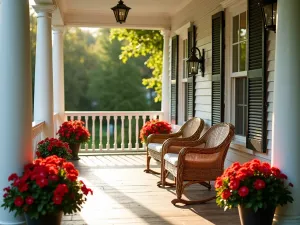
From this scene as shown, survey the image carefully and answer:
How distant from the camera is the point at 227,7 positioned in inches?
230

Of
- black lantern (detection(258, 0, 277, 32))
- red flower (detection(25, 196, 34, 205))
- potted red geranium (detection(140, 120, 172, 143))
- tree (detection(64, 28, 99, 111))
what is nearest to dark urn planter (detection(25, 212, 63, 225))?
red flower (detection(25, 196, 34, 205))

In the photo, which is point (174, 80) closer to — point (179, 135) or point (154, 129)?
point (154, 129)

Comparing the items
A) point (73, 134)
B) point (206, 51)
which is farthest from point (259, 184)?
point (73, 134)

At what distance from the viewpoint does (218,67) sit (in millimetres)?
6125

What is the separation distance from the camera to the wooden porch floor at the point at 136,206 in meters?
4.16

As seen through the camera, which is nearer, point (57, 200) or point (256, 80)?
point (57, 200)

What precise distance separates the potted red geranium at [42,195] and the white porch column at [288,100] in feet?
5.57

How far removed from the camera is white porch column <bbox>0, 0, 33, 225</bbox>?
3.33 meters

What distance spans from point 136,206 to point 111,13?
5394 millimetres

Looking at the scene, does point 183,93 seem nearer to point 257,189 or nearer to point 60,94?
point 60,94

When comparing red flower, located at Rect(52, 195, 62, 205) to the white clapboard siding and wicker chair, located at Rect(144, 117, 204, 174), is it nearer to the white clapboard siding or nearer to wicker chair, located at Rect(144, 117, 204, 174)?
the white clapboard siding

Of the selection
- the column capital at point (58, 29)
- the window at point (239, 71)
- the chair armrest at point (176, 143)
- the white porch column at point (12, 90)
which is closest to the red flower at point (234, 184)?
the white porch column at point (12, 90)

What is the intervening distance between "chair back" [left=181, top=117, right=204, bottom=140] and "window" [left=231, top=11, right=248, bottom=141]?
0.72m

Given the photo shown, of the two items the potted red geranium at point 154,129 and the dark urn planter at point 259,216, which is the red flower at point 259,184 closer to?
the dark urn planter at point 259,216
